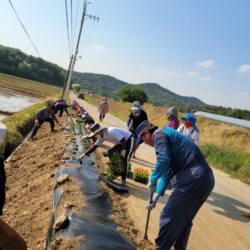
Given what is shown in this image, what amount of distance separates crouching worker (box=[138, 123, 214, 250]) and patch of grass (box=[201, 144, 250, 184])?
987cm

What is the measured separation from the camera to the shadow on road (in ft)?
27.7

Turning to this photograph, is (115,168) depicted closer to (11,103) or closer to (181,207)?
(181,207)

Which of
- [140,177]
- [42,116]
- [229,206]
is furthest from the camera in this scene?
[42,116]

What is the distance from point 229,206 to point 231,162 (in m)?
6.71

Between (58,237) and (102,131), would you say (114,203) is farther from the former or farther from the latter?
(58,237)

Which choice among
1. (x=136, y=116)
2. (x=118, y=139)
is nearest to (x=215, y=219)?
(x=118, y=139)

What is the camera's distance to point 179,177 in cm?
448

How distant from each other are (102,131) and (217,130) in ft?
60.3

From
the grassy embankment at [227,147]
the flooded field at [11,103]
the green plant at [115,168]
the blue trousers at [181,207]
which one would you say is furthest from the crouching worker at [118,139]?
the flooded field at [11,103]

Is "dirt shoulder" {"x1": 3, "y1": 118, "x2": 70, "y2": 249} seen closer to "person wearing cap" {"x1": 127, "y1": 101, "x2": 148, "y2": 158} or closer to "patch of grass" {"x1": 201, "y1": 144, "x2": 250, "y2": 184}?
"person wearing cap" {"x1": 127, "y1": 101, "x2": 148, "y2": 158}

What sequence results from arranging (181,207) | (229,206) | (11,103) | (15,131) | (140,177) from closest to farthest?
(181,207) → (229,206) → (140,177) → (15,131) → (11,103)

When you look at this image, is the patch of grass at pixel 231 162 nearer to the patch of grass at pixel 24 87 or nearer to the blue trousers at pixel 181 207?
the blue trousers at pixel 181 207

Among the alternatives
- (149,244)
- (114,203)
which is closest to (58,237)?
(149,244)

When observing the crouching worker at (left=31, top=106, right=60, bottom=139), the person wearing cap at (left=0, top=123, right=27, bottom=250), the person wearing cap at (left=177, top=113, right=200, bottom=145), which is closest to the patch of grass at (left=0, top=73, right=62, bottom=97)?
the crouching worker at (left=31, top=106, right=60, bottom=139)
